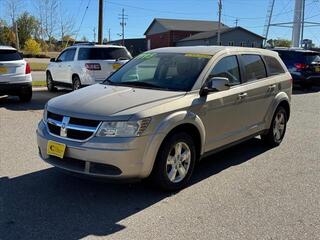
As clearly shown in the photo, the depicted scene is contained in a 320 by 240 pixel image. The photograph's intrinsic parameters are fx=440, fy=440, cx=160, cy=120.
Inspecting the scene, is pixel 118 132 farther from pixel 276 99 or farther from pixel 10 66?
pixel 10 66

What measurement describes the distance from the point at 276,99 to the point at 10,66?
752 centimetres

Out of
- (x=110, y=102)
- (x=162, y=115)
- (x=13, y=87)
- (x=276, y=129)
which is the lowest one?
(x=276, y=129)

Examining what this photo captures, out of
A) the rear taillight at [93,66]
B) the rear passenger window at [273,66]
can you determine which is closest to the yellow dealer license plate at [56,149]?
the rear passenger window at [273,66]

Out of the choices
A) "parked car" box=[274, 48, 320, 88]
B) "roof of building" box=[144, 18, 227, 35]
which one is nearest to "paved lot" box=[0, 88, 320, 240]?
"parked car" box=[274, 48, 320, 88]

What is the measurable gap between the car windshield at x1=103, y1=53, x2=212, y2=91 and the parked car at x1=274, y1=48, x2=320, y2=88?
12460mm

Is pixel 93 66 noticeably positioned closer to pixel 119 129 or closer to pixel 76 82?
pixel 76 82

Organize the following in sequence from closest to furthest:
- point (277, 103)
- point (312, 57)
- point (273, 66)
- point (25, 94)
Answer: point (277, 103) < point (273, 66) < point (25, 94) < point (312, 57)

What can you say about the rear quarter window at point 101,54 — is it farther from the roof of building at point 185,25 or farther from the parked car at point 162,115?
the roof of building at point 185,25

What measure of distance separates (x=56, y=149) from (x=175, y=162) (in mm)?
1372

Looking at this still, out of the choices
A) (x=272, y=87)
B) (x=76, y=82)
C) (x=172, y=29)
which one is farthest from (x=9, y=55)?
(x=172, y=29)

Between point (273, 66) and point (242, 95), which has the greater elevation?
point (273, 66)

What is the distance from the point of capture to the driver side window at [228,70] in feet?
19.5

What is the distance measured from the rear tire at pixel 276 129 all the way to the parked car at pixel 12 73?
23.9 feet

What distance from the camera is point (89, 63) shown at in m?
13.2
